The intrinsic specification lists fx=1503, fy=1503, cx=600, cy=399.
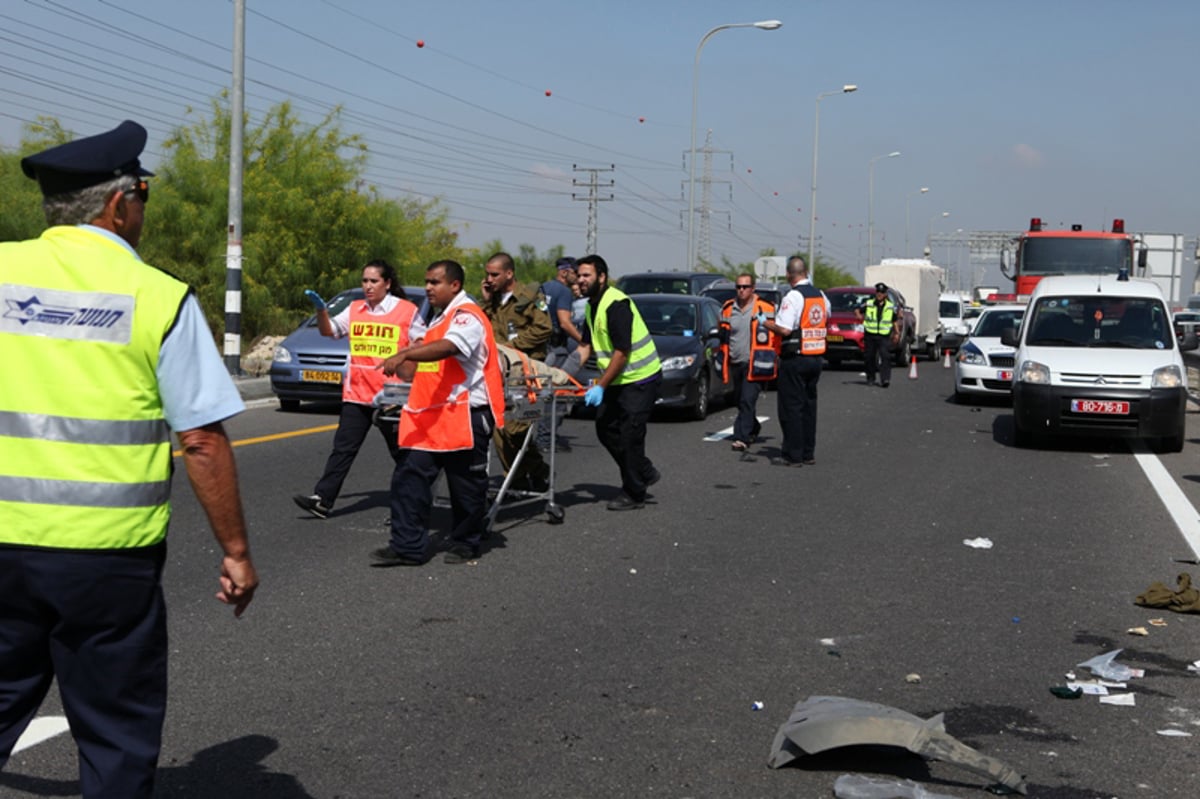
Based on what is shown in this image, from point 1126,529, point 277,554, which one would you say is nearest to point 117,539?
point 277,554

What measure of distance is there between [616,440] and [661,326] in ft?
31.1

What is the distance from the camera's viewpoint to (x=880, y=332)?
2700 cm

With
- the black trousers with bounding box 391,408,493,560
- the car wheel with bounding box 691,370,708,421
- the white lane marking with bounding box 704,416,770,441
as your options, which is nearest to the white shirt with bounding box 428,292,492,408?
the black trousers with bounding box 391,408,493,560

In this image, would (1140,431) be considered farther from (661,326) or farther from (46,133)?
(46,133)

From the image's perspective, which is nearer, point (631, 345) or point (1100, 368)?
point (631, 345)

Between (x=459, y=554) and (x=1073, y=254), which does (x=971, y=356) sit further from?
(x=459, y=554)

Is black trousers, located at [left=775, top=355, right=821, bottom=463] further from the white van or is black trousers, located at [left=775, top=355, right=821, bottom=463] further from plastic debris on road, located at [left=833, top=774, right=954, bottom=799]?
plastic debris on road, located at [left=833, top=774, right=954, bottom=799]

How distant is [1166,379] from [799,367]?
459cm

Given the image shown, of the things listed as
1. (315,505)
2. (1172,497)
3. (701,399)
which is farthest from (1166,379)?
(315,505)

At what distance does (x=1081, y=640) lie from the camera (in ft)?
23.8

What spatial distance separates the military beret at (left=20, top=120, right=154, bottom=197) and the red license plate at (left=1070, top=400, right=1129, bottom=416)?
14.1m

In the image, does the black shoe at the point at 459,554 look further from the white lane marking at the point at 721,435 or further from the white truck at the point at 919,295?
the white truck at the point at 919,295

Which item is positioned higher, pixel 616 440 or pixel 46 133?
pixel 46 133

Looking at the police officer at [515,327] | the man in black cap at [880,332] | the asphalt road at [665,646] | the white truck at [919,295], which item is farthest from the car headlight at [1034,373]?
the white truck at [919,295]
